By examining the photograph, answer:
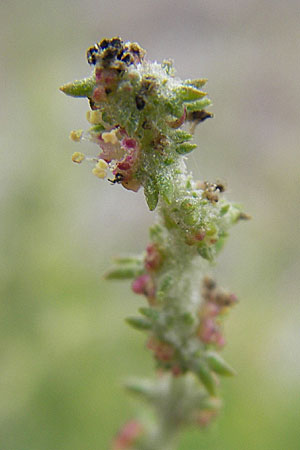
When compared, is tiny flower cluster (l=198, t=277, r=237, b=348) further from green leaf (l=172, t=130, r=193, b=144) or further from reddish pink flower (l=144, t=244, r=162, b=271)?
green leaf (l=172, t=130, r=193, b=144)

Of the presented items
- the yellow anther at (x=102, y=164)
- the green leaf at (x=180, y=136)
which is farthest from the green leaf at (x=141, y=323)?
the green leaf at (x=180, y=136)

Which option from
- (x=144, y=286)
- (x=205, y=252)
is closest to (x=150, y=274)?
(x=144, y=286)

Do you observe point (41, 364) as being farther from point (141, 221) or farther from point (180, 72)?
point (180, 72)

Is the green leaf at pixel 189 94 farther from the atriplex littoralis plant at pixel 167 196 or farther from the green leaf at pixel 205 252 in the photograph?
the green leaf at pixel 205 252

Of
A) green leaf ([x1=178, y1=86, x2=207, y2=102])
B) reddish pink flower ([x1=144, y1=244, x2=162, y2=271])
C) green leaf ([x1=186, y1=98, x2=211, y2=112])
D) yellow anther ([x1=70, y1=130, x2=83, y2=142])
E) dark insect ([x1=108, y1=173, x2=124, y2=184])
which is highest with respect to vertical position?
green leaf ([x1=186, y1=98, x2=211, y2=112])

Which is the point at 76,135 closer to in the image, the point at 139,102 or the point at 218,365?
the point at 139,102

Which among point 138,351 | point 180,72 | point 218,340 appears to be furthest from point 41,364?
point 180,72

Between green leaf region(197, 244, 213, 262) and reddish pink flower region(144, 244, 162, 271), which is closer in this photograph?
green leaf region(197, 244, 213, 262)

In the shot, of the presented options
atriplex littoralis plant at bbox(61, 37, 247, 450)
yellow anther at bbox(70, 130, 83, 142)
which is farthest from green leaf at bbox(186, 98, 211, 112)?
yellow anther at bbox(70, 130, 83, 142)
